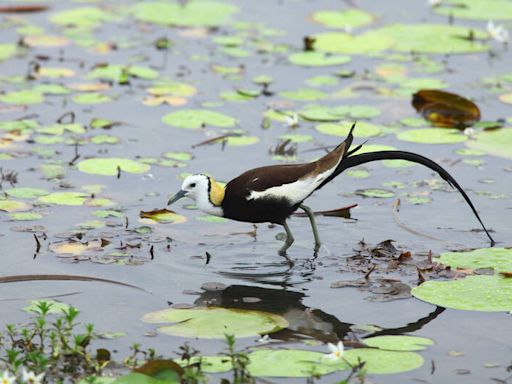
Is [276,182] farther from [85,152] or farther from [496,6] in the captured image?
[496,6]

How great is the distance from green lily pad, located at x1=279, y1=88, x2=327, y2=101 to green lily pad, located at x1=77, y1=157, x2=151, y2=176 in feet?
7.43

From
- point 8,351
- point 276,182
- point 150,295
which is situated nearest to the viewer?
point 8,351

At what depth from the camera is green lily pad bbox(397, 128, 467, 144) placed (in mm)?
9961

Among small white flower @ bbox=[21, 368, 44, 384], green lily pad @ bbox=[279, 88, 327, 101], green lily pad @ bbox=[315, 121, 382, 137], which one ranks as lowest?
small white flower @ bbox=[21, 368, 44, 384]

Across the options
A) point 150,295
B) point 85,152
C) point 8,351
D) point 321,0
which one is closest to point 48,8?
point 321,0

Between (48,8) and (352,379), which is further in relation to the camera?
(48,8)

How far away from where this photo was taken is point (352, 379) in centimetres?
575

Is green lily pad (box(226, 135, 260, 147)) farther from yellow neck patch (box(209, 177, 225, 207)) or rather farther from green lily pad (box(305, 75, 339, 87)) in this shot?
yellow neck patch (box(209, 177, 225, 207))

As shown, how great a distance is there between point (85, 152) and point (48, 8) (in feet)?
15.8

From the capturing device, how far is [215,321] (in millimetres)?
6434

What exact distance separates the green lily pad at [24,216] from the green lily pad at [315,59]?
4.56 m

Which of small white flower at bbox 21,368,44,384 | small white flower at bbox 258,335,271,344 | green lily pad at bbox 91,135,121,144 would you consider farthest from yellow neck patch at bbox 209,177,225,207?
green lily pad at bbox 91,135,121,144

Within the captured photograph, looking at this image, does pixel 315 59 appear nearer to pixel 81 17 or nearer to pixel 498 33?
pixel 498 33

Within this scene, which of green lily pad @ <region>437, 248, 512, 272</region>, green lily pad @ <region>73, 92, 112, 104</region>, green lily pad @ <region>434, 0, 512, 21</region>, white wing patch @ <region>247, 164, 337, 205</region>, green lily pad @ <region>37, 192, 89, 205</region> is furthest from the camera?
green lily pad @ <region>434, 0, 512, 21</region>
